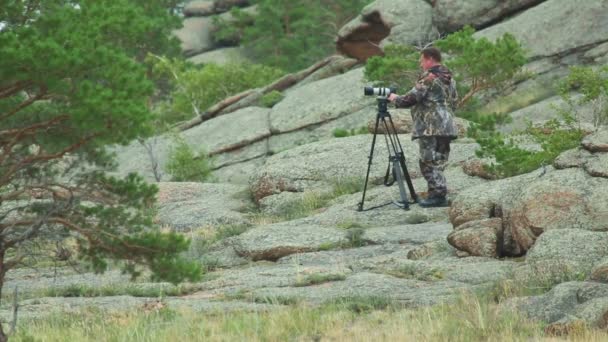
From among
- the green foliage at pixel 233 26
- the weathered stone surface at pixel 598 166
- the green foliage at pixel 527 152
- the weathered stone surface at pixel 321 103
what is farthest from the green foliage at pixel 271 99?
the weathered stone surface at pixel 598 166

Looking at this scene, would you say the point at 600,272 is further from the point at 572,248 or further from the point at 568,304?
the point at 572,248

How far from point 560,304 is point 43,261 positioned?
10.4 m

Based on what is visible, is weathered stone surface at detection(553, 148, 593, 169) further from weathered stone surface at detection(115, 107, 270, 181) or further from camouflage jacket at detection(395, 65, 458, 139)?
weathered stone surface at detection(115, 107, 270, 181)

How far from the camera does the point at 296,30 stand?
53.0 m

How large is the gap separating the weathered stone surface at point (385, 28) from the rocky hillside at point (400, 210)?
0.25 ft

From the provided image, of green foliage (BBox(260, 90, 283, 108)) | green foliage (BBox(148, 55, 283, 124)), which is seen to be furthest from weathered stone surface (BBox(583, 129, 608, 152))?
green foliage (BBox(148, 55, 283, 124))

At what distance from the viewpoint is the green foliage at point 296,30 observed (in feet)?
172

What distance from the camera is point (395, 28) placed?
37.5 m

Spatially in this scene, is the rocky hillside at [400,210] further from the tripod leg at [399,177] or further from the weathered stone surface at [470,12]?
the tripod leg at [399,177]

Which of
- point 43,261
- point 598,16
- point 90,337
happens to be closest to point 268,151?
point 598,16

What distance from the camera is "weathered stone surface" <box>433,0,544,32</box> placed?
36.3m

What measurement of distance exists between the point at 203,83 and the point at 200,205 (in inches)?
907

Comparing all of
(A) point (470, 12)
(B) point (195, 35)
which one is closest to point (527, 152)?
(A) point (470, 12)

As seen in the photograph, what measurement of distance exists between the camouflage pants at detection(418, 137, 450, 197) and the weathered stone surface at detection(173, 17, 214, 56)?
41.9 metres
